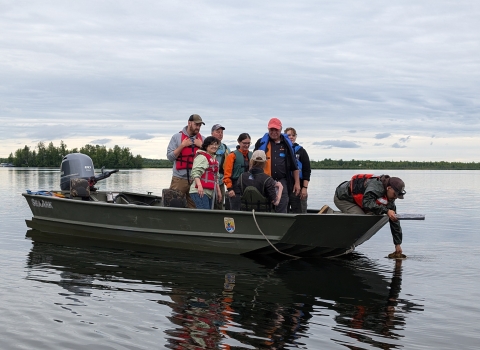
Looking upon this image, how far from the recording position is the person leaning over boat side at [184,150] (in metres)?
9.53

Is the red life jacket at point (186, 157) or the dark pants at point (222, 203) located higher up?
the red life jacket at point (186, 157)

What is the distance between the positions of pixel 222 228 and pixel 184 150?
4.79 feet

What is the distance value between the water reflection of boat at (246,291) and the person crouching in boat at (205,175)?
938 mm

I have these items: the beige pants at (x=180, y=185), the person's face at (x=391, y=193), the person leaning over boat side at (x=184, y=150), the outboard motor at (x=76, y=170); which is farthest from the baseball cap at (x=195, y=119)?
the outboard motor at (x=76, y=170)

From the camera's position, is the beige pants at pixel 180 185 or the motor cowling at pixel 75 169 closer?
the beige pants at pixel 180 185

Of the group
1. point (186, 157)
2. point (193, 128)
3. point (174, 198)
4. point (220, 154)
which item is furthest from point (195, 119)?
point (174, 198)

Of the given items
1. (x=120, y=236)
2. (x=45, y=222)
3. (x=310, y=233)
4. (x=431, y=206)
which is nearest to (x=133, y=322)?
(x=310, y=233)

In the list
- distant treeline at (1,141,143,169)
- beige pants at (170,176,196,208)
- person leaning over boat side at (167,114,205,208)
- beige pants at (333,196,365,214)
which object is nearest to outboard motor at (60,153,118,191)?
beige pants at (170,176,196,208)

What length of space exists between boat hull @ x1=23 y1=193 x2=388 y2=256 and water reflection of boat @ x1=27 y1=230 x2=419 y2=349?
0.76 ft

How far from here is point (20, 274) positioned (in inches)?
314

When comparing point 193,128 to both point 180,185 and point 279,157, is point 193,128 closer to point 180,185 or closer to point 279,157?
point 180,185

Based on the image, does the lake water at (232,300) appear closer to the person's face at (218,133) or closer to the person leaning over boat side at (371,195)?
the person leaning over boat side at (371,195)

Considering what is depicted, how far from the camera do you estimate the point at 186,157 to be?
31.8ft

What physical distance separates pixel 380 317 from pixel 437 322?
548 millimetres
